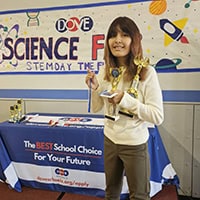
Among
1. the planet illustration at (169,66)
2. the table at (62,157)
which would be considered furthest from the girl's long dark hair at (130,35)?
the planet illustration at (169,66)

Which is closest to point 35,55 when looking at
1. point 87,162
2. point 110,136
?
point 87,162

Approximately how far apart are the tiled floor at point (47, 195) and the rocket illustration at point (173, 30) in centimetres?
135

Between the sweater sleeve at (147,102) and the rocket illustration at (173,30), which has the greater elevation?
the rocket illustration at (173,30)

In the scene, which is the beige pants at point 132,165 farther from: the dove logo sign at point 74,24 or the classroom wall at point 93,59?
the dove logo sign at point 74,24

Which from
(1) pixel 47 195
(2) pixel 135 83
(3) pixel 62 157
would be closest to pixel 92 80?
(2) pixel 135 83

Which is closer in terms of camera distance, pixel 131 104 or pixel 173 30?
pixel 131 104

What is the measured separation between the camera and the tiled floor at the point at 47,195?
2033 millimetres

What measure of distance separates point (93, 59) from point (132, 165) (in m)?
1.50

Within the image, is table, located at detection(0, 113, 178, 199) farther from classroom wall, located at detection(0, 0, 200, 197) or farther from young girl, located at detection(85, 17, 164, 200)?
young girl, located at detection(85, 17, 164, 200)

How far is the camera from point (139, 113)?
1.10m

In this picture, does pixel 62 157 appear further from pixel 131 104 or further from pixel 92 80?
pixel 131 104

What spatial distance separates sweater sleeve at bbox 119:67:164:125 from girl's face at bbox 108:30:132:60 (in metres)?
0.15

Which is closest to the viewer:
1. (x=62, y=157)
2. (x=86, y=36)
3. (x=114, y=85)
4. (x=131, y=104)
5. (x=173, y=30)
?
(x=131, y=104)

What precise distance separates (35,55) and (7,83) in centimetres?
49
